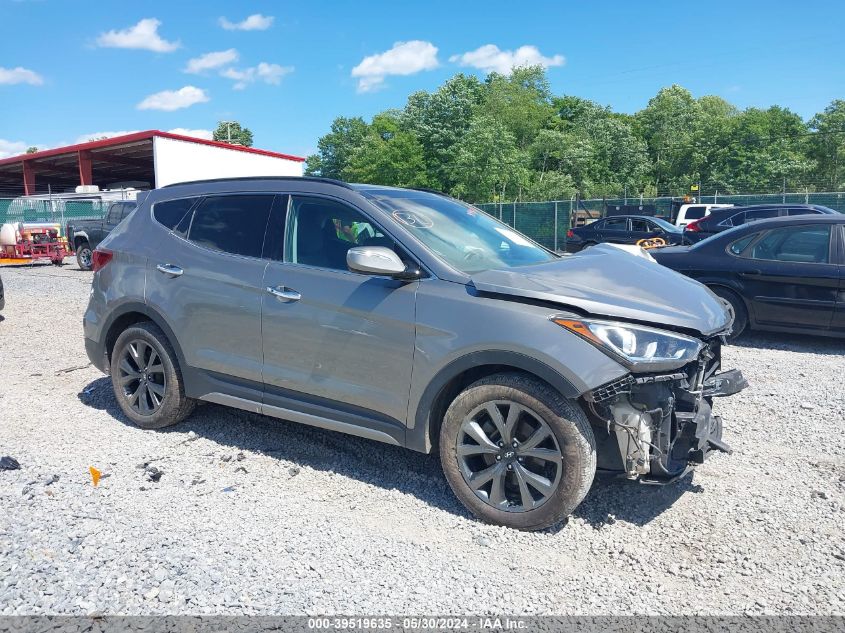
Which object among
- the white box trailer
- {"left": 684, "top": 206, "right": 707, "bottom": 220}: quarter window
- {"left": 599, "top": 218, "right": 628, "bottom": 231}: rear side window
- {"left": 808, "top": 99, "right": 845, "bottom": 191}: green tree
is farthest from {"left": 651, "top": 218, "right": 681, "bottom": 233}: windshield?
{"left": 808, "top": 99, "right": 845, "bottom": 191}: green tree

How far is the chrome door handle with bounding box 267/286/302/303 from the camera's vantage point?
4059mm

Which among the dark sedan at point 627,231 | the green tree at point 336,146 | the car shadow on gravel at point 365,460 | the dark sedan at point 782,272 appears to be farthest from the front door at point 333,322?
the green tree at point 336,146

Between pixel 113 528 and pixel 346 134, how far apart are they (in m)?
83.1

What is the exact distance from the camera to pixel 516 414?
3361mm

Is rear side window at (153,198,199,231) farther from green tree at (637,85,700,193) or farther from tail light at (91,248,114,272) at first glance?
green tree at (637,85,700,193)

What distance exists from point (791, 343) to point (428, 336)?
6.42 meters

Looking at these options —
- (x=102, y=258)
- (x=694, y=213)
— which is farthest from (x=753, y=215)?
(x=102, y=258)

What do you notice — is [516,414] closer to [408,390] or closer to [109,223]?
[408,390]

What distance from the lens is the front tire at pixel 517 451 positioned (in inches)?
128

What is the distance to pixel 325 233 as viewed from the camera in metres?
4.18

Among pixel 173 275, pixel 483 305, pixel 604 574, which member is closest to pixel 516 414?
pixel 483 305

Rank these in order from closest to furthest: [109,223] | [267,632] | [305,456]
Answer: [267,632], [305,456], [109,223]

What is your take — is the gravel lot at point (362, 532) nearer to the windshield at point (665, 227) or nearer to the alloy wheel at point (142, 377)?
the alloy wheel at point (142, 377)

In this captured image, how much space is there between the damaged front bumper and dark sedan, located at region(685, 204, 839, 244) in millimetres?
13537
